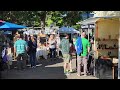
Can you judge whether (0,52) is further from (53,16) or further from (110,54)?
(53,16)

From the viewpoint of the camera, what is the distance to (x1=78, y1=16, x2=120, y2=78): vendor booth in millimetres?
13207

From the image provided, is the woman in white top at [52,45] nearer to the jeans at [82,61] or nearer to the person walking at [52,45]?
the person walking at [52,45]

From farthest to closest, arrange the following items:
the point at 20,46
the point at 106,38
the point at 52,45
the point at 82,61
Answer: the point at 52,45 < the point at 20,46 < the point at 106,38 < the point at 82,61

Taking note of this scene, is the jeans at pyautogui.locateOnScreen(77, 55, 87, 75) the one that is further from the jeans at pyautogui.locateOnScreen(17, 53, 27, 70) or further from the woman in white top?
the woman in white top

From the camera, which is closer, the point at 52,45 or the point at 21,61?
the point at 21,61

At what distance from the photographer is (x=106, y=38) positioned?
13.6m

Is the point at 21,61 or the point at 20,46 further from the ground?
the point at 20,46

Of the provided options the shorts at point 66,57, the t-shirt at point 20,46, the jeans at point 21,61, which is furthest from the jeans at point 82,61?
the jeans at point 21,61

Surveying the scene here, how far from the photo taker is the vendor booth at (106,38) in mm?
13207

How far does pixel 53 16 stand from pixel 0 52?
2146cm

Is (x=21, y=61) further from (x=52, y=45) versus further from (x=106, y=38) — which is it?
(x=106, y=38)

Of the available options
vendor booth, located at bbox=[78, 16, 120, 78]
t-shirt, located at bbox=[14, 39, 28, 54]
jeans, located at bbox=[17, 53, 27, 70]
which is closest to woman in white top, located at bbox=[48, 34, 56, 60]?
jeans, located at bbox=[17, 53, 27, 70]

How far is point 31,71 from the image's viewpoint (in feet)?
48.9

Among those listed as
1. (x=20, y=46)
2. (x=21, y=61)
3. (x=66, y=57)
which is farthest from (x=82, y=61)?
(x=21, y=61)
